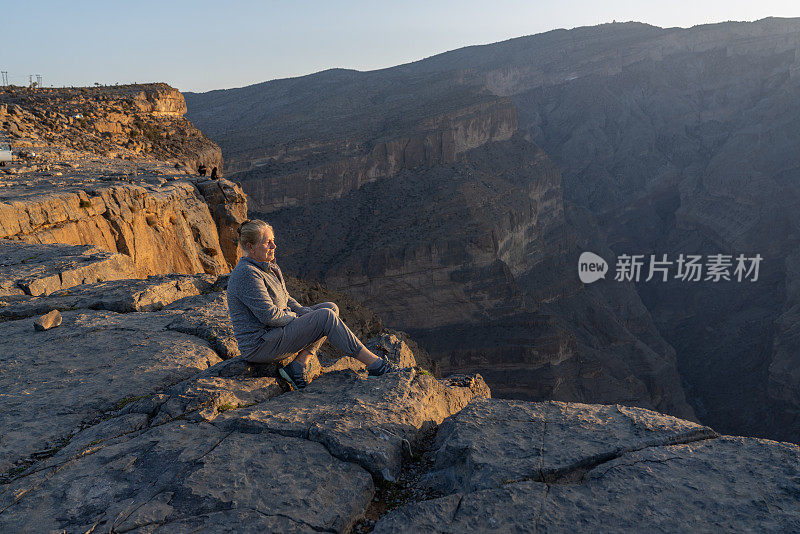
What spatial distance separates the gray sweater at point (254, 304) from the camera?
4.59 metres

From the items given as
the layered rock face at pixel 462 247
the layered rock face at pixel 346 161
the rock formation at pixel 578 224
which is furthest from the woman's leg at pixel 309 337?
the layered rock face at pixel 346 161

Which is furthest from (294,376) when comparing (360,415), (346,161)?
(346,161)

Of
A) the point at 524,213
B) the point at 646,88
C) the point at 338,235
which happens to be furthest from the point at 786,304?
the point at 646,88

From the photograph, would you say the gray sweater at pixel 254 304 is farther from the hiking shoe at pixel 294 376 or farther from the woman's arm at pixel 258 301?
the hiking shoe at pixel 294 376

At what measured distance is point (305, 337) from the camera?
4746 mm

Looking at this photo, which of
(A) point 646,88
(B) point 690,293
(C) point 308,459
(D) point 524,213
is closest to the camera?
(C) point 308,459

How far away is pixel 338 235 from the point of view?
4341 cm

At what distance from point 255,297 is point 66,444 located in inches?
64.9

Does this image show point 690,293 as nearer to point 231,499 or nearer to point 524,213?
point 524,213

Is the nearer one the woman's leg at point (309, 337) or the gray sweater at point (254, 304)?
the gray sweater at point (254, 304)

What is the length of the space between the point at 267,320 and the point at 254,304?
17cm

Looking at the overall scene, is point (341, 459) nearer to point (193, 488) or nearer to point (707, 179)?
point (193, 488)

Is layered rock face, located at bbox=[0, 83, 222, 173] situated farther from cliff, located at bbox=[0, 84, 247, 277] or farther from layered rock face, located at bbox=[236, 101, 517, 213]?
layered rock face, located at bbox=[236, 101, 517, 213]

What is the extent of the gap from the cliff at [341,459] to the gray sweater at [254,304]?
36 centimetres
